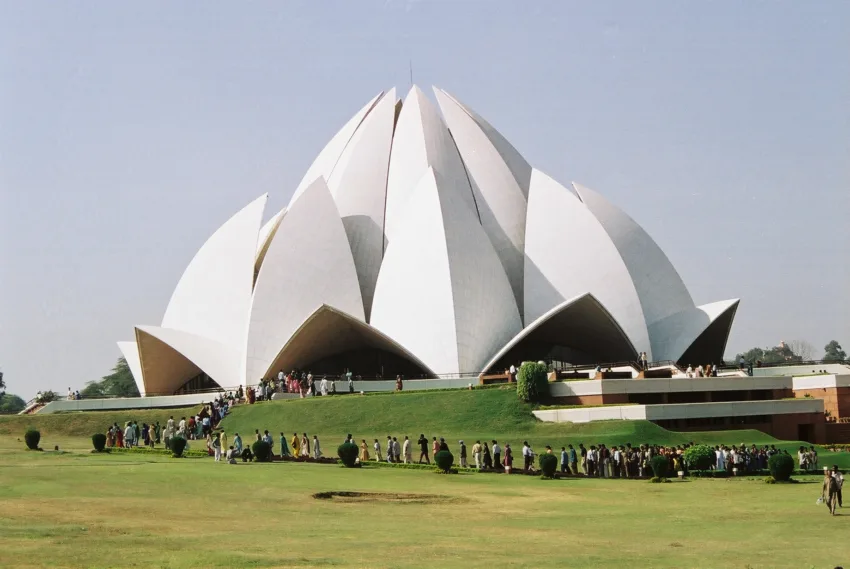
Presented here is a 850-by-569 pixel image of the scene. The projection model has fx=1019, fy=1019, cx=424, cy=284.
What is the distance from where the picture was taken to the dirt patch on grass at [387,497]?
1574 centimetres

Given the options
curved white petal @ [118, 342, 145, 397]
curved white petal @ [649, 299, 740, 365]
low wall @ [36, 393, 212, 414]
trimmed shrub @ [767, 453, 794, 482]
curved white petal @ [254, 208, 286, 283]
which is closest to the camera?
trimmed shrub @ [767, 453, 794, 482]

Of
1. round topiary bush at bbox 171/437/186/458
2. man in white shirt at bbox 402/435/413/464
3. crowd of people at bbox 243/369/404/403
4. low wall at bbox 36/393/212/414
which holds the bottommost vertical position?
man in white shirt at bbox 402/435/413/464

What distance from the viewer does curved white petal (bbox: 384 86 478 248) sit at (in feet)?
139

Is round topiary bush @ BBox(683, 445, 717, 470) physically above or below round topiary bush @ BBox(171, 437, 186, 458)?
below

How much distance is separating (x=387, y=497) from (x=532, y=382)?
1205cm

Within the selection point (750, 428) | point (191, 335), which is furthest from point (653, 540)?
point (191, 335)

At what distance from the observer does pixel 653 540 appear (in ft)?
41.3

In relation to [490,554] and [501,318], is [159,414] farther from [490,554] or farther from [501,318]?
[490,554]

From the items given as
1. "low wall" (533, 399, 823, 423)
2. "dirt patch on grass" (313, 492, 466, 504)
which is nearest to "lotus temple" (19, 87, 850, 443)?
"low wall" (533, 399, 823, 423)

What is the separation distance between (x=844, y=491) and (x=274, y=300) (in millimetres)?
24400

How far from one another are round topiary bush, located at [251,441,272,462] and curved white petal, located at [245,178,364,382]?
606 inches

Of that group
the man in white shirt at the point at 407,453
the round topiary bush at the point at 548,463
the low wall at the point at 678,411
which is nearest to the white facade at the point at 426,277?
the low wall at the point at 678,411

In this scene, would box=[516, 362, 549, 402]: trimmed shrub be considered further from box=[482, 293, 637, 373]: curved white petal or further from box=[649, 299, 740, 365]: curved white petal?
box=[649, 299, 740, 365]: curved white petal

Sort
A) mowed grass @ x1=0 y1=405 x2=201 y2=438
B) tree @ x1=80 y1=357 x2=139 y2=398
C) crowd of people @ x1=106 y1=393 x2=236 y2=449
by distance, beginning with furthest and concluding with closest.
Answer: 1. tree @ x1=80 y1=357 x2=139 y2=398
2. mowed grass @ x1=0 y1=405 x2=201 y2=438
3. crowd of people @ x1=106 y1=393 x2=236 y2=449
